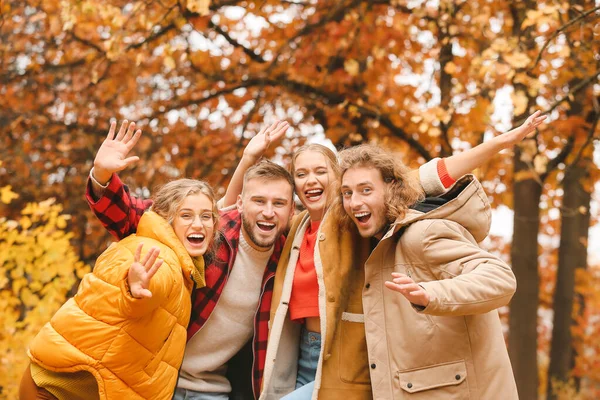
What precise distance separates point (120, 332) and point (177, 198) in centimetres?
86

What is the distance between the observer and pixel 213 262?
3.79m

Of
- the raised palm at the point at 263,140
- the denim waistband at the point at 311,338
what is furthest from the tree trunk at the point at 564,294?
the denim waistband at the point at 311,338

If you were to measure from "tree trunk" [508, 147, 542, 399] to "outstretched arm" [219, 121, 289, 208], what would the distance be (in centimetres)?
428

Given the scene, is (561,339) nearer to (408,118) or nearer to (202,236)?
(408,118)

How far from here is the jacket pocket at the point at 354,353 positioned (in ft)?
10.8

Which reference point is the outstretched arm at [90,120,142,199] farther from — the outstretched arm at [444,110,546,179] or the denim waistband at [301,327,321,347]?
the outstretched arm at [444,110,546,179]

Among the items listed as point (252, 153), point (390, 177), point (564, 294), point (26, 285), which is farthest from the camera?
point (564, 294)

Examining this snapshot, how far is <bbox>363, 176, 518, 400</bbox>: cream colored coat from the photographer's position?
9.84ft

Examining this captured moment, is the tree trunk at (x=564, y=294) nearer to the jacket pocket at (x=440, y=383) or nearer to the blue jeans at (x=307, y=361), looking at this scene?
the blue jeans at (x=307, y=361)

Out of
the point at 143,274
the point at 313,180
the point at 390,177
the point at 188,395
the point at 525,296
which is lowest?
the point at 188,395

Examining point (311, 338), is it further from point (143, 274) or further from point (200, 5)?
point (200, 5)

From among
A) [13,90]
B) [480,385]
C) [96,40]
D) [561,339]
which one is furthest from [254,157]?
[561,339]

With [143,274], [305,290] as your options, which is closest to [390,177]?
[305,290]

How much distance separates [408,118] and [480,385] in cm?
589
